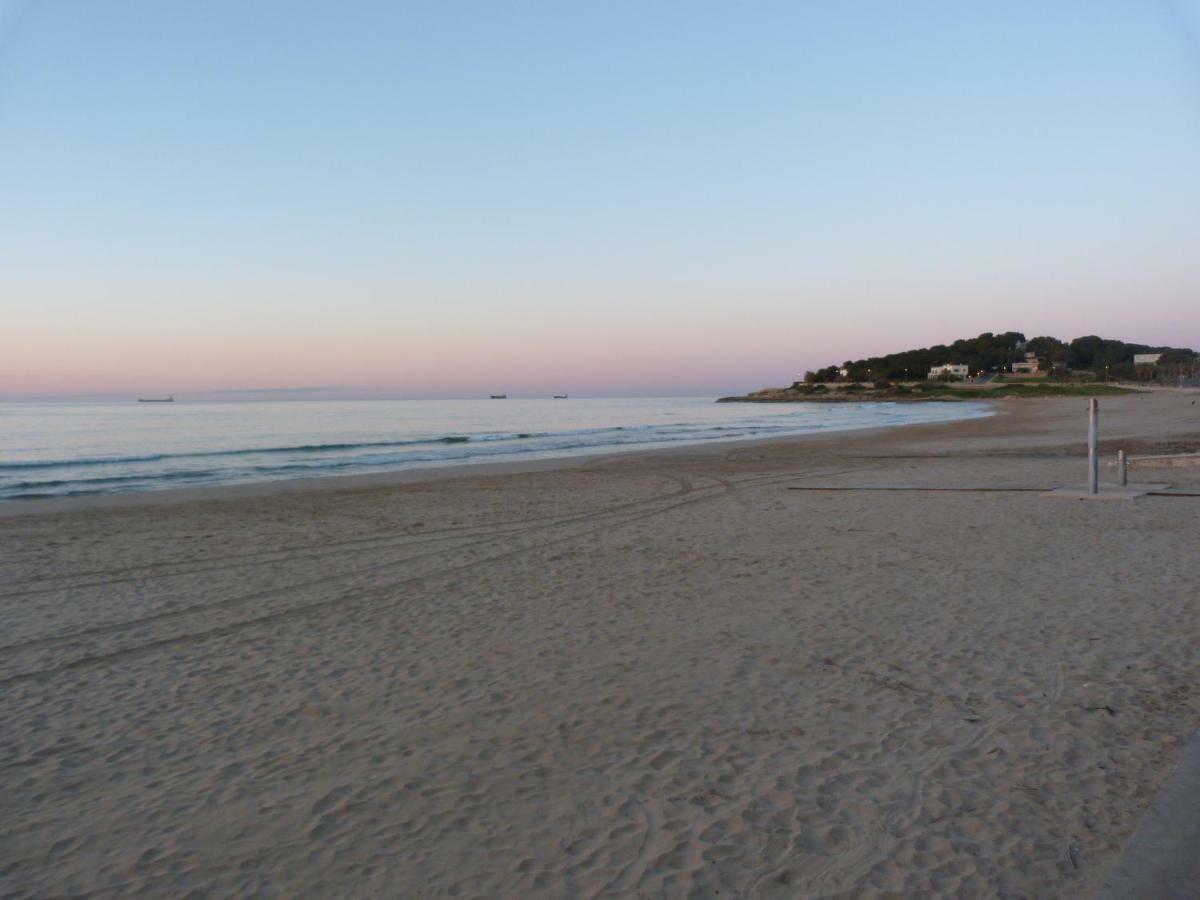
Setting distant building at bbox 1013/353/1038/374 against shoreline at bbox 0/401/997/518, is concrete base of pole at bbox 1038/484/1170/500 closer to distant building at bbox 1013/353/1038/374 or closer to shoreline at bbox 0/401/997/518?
shoreline at bbox 0/401/997/518

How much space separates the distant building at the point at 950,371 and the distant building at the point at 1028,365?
972 cm

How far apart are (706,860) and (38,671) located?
16.7 ft

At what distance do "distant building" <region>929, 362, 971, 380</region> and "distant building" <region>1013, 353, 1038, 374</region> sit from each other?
31.9ft

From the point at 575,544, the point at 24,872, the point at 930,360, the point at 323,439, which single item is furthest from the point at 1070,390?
the point at 24,872

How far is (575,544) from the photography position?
1070 centimetres

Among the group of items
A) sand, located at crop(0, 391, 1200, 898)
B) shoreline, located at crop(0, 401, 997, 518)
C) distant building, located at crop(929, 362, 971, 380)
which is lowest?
sand, located at crop(0, 391, 1200, 898)

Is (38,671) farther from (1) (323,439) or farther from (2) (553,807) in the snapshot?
(1) (323,439)

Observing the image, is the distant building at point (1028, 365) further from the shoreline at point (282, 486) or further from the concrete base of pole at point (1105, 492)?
the concrete base of pole at point (1105, 492)

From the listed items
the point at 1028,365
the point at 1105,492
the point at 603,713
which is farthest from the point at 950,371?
the point at 603,713

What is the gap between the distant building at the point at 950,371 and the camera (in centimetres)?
17288

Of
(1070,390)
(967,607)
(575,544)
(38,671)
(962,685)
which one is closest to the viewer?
(962,685)

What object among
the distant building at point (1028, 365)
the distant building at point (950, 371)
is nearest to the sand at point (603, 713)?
the distant building at point (950, 371)

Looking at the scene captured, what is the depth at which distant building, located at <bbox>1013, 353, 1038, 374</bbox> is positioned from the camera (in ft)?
566

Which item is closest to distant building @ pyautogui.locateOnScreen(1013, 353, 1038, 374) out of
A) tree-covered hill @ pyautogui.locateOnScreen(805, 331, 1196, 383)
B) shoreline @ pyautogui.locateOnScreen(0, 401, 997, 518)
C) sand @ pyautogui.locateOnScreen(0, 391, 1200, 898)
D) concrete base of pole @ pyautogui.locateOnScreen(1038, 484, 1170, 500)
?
tree-covered hill @ pyautogui.locateOnScreen(805, 331, 1196, 383)
